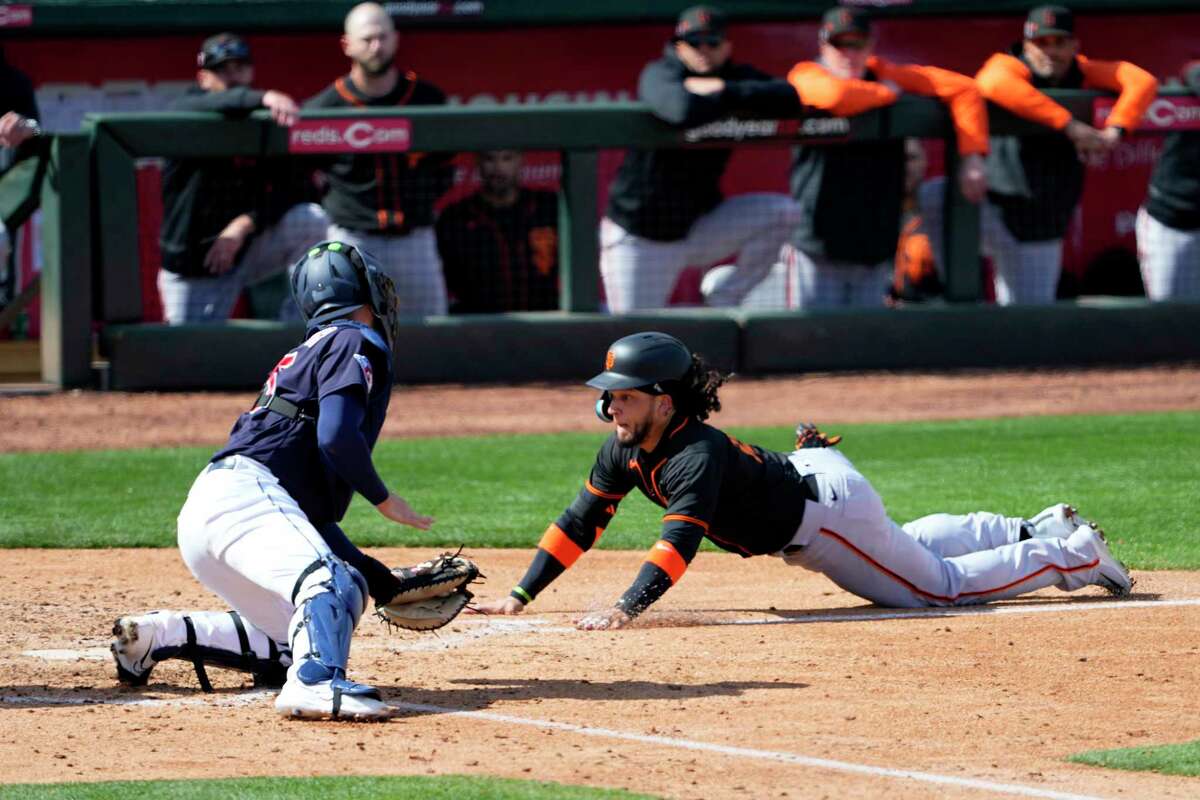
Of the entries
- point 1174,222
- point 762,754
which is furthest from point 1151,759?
point 1174,222

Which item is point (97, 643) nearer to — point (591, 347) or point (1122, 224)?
point (591, 347)

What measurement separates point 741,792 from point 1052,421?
23.0 feet

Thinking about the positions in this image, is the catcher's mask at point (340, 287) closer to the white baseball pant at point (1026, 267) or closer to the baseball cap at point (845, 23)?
the baseball cap at point (845, 23)

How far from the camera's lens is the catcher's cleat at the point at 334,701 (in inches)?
183

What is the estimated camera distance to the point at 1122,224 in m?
Answer: 13.5

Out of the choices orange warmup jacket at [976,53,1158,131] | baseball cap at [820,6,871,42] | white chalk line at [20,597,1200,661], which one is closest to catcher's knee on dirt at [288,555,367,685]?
white chalk line at [20,597,1200,661]

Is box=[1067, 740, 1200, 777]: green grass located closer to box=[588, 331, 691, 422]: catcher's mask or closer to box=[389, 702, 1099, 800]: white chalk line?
box=[389, 702, 1099, 800]: white chalk line

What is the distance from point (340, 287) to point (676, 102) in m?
6.34

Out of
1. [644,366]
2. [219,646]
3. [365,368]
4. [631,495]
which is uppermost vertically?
[365,368]

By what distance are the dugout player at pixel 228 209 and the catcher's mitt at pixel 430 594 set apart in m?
5.88

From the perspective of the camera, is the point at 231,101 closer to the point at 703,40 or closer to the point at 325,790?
the point at 703,40

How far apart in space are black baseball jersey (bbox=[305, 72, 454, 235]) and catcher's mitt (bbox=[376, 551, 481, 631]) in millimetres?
5898

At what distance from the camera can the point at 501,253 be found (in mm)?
11766

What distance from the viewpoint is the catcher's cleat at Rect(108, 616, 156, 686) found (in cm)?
513
